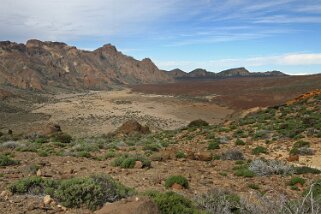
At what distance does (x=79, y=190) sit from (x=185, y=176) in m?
5.47

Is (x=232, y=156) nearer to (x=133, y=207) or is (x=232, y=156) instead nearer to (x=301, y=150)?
(x=301, y=150)

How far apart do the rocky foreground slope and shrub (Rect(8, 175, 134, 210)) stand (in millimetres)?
17

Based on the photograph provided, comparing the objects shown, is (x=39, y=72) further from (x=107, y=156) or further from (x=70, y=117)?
(x=107, y=156)

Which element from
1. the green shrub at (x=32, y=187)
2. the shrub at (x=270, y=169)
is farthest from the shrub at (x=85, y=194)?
the shrub at (x=270, y=169)

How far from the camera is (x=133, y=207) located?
18.7 ft

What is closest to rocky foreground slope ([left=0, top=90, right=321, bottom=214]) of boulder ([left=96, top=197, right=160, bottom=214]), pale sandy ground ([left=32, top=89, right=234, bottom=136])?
boulder ([left=96, top=197, right=160, bottom=214])

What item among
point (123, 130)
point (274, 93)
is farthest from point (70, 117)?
point (274, 93)

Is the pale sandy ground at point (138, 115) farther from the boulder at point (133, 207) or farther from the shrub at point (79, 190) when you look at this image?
the boulder at point (133, 207)

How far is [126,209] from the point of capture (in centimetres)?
564

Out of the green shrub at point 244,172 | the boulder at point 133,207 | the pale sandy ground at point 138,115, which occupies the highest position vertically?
the boulder at point 133,207

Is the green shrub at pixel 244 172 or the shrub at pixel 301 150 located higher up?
the green shrub at pixel 244 172

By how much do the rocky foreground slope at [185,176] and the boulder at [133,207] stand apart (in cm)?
1

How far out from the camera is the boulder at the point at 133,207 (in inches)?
222

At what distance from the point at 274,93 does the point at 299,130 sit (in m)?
52.0
